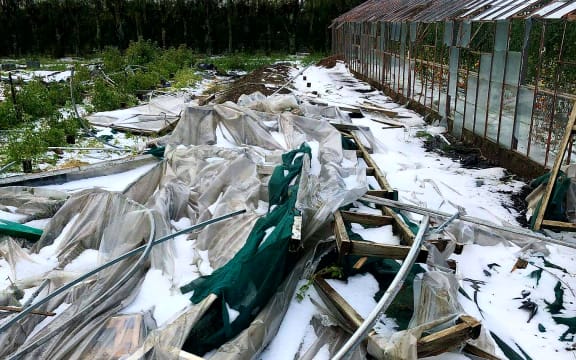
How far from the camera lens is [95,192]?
5816mm

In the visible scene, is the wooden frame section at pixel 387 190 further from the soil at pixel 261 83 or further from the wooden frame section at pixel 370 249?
the soil at pixel 261 83

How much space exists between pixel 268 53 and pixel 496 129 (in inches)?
1058

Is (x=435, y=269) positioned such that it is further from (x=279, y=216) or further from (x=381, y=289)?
(x=279, y=216)

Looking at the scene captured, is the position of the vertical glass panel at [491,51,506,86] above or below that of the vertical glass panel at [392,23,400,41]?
below

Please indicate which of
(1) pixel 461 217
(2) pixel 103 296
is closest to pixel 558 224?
(1) pixel 461 217

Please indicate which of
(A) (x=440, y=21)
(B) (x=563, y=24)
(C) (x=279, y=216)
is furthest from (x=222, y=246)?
(A) (x=440, y=21)

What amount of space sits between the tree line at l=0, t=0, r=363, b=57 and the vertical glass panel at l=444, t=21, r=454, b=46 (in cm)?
2471

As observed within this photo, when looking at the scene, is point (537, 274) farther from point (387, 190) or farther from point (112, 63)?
point (112, 63)

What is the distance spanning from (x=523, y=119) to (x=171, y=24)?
3169 centimetres

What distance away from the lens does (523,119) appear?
821 centimetres

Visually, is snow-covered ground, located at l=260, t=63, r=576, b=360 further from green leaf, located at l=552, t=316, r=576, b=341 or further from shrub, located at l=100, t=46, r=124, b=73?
shrub, located at l=100, t=46, r=124, b=73

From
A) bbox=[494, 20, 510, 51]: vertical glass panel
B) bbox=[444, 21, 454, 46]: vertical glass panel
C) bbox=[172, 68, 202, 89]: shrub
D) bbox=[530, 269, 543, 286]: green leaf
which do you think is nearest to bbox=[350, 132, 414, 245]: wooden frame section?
bbox=[530, 269, 543, 286]: green leaf

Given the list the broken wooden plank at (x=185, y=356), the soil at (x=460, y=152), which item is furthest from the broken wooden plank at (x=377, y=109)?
the broken wooden plank at (x=185, y=356)

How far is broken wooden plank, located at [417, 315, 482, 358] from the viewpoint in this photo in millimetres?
3613
